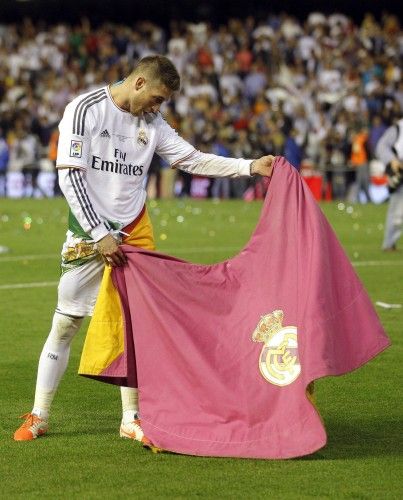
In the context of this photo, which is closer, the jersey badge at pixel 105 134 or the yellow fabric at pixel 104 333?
the yellow fabric at pixel 104 333

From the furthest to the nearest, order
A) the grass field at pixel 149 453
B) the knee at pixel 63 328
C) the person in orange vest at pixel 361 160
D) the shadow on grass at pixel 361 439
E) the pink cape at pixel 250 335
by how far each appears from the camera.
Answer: the person in orange vest at pixel 361 160 → the knee at pixel 63 328 → the shadow on grass at pixel 361 439 → the pink cape at pixel 250 335 → the grass field at pixel 149 453

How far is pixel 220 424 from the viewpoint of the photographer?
767 cm

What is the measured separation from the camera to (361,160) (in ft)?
107

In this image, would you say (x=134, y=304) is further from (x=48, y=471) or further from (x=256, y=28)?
(x=256, y=28)

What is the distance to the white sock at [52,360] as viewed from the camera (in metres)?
8.15

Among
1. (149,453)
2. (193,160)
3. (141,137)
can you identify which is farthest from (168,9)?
(149,453)

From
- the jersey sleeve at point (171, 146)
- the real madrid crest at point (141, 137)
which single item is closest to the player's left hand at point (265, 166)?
the jersey sleeve at point (171, 146)

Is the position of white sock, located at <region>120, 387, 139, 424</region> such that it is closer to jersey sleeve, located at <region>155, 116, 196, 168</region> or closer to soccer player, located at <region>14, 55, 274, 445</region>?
soccer player, located at <region>14, 55, 274, 445</region>

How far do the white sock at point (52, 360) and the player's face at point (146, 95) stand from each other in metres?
1.32

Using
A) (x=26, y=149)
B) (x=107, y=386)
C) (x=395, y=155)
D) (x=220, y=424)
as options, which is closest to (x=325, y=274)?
(x=220, y=424)

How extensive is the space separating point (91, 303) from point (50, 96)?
31.5 metres

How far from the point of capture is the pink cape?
7.49 meters

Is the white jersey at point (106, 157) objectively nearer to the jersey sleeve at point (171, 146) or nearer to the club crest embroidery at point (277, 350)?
the jersey sleeve at point (171, 146)

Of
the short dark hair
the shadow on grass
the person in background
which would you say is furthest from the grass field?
the person in background
